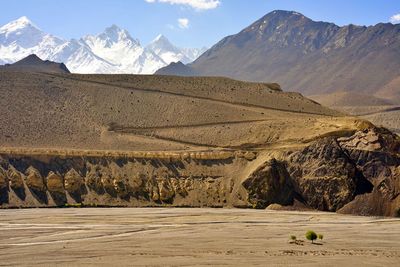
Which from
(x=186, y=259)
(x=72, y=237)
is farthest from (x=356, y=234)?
(x=72, y=237)

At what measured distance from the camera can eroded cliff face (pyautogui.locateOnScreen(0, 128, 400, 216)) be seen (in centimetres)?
4616

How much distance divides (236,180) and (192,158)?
4.86m

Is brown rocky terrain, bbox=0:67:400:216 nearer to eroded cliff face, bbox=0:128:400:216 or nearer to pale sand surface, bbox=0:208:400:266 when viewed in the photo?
eroded cliff face, bbox=0:128:400:216

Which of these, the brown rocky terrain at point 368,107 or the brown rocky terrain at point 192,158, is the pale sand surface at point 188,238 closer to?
the brown rocky terrain at point 192,158

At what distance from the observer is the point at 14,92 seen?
71875 mm

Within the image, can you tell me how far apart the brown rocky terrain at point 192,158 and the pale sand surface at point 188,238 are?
3.11 metres

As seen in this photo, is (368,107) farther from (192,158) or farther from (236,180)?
(236,180)

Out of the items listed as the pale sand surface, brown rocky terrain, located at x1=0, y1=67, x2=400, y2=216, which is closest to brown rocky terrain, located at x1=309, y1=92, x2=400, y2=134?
brown rocky terrain, located at x1=0, y1=67, x2=400, y2=216

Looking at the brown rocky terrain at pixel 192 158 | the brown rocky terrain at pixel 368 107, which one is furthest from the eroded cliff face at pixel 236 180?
the brown rocky terrain at pixel 368 107

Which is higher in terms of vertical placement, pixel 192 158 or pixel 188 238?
pixel 192 158

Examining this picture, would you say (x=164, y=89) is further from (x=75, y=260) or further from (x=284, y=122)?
(x=75, y=260)

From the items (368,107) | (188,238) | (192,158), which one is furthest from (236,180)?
(368,107)

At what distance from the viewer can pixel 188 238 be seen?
105ft

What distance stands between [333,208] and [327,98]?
398 feet
